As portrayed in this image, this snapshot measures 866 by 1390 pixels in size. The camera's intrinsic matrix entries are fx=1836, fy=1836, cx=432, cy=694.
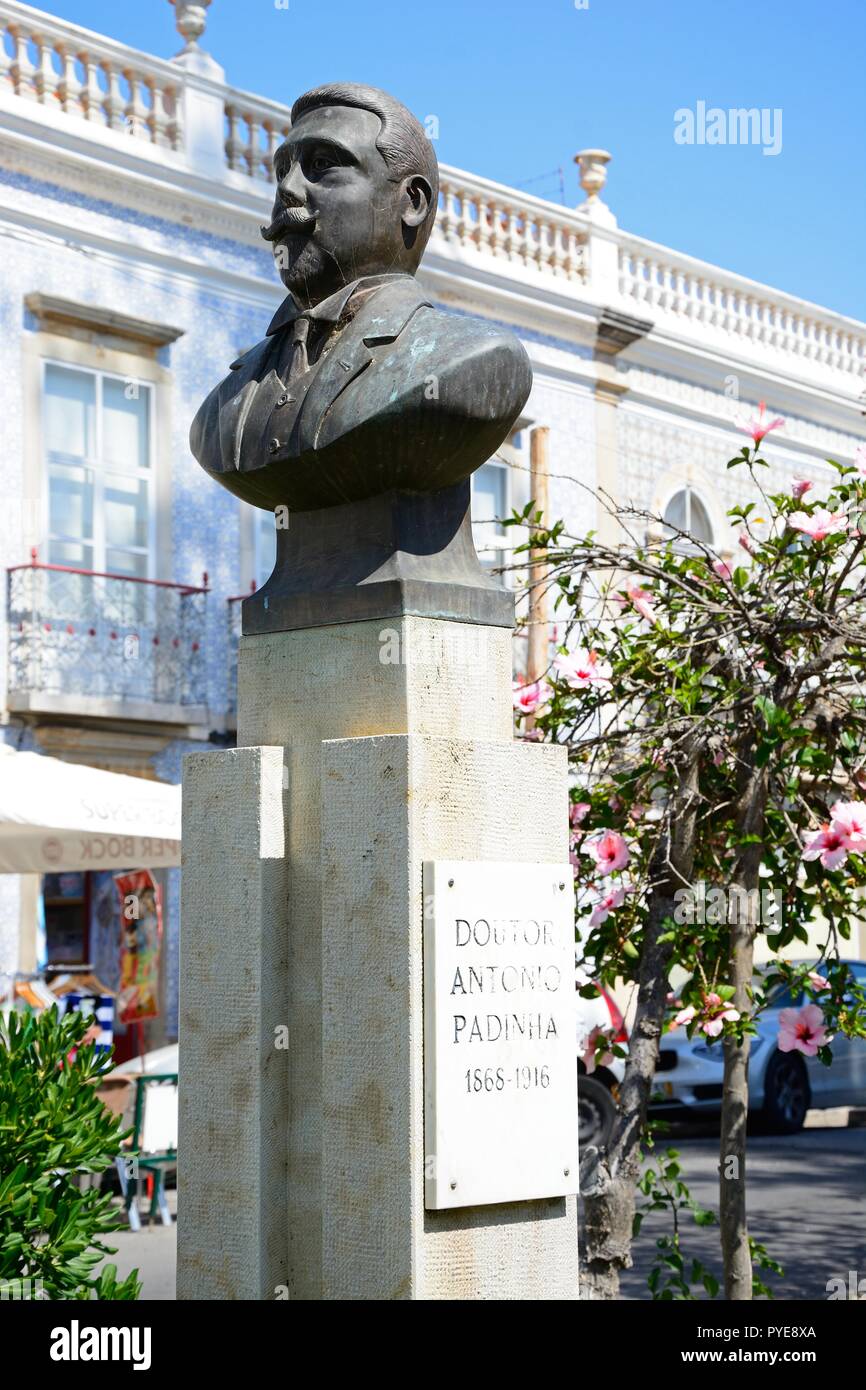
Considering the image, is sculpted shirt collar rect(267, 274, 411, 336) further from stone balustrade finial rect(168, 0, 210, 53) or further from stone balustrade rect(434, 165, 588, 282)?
stone balustrade rect(434, 165, 588, 282)

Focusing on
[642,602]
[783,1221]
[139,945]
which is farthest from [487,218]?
[642,602]

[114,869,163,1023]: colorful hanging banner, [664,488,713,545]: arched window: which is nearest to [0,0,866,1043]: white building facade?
[114,869,163,1023]: colorful hanging banner

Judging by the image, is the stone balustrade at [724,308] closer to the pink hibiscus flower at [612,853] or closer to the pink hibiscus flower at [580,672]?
the pink hibiscus flower at [580,672]

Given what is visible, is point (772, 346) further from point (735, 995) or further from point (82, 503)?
point (735, 995)

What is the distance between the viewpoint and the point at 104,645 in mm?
14500

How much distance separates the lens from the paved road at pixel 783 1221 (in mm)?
8469

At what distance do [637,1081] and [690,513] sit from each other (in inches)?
603

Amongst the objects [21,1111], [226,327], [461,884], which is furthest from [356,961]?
[226,327]

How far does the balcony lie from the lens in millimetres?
13883

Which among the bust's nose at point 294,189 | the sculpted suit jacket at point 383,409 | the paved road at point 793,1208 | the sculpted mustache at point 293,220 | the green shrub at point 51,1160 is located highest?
the bust's nose at point 294,189

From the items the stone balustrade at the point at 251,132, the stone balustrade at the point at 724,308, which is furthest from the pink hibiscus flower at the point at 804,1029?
the stone balustrade at the point at 724,308

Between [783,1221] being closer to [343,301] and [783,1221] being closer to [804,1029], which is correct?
[804,1029]

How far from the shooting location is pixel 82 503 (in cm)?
1469

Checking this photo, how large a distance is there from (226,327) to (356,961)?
1228 centimetres
